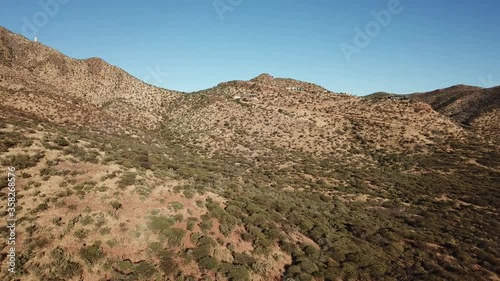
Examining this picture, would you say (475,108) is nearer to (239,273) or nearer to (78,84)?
(239,273)

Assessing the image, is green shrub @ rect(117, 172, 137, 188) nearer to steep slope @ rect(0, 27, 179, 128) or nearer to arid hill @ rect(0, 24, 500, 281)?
arid hill @ rect(0, 24, 500, 281)

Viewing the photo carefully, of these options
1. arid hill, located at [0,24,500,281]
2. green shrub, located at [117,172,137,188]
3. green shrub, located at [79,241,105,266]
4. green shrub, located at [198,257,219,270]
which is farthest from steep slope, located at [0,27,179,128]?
green shrub, located at [198,257,219,270]

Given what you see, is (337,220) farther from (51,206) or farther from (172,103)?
(172,103)

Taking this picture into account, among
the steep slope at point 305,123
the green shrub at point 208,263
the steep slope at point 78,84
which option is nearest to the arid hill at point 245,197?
the green shrub at point 208,263

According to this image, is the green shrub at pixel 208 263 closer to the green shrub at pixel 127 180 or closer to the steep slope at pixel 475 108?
the green shrub at pixel 127 180

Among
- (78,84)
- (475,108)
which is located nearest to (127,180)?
(78,84)

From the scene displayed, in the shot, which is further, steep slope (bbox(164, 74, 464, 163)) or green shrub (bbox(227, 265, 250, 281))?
steep slope (bbox(164, 74, 464, 163))
